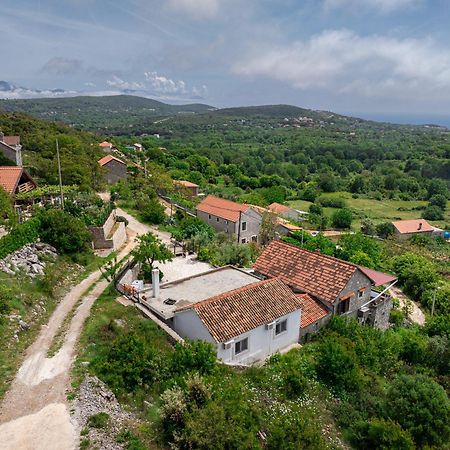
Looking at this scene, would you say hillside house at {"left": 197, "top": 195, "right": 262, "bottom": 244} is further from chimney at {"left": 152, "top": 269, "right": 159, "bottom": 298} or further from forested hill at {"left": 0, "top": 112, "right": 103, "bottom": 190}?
chimney at {"left": 152, "top": 269, "right": 159, "bottom": 298}

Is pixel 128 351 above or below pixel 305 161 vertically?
above

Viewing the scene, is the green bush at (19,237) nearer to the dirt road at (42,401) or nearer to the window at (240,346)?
the dirt road at (42,401)

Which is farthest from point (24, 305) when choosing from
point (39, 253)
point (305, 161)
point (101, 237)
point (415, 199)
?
point (305, 161)

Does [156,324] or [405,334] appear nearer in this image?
[156,324]

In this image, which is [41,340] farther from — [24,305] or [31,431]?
[31,431]

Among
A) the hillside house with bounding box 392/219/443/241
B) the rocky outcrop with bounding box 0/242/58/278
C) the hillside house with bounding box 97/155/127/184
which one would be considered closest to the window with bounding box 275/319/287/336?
the rocky outcrop with bounding box 0/242/58/278

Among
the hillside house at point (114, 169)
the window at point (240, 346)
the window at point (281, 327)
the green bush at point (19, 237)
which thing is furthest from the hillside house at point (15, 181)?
the hillside house at point (114, 169)
